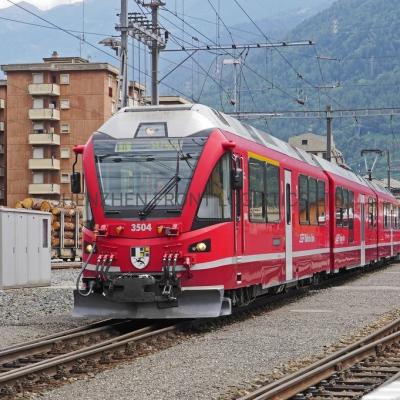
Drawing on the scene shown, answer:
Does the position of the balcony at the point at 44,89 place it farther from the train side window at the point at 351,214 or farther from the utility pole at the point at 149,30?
the train side window at the point at 351,214

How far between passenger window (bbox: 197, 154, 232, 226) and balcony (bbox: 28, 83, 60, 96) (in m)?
78.3

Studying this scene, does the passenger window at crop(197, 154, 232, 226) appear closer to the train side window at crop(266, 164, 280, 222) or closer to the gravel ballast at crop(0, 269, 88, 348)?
the train side window at crop(266, 164, 280, 222)

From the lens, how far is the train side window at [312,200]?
21903 millimetres

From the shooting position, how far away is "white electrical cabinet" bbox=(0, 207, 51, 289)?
27234 millimetres

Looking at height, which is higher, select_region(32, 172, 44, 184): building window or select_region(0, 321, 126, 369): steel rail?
select_region(32, 172, 44, 184): building window

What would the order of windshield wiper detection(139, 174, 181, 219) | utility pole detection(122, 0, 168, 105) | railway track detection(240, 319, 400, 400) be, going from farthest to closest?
utility pole detection(122, 0, 168, 105) → windshield wiper detection(139, 174, 181, 219) → railway track detection(240, 319, 400, 400)

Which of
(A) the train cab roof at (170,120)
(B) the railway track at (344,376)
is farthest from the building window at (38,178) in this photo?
(B) the railway track at (344,376)

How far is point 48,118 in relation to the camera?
298ft

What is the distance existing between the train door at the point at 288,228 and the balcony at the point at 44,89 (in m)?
74.0

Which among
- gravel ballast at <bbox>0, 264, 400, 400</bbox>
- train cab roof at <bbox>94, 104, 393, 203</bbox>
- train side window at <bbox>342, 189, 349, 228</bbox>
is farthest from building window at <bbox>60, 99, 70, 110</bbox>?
train cab roof at <bbox>94, 104, 393, 203</bbox>

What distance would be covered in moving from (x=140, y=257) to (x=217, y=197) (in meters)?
1.52

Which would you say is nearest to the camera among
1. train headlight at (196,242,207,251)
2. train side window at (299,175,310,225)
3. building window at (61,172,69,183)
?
train headlight at (196,242,207,251)

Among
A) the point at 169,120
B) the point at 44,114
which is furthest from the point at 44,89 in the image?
the point at 169,120

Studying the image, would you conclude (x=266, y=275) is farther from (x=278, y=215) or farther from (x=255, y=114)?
(x=255, y=114)
